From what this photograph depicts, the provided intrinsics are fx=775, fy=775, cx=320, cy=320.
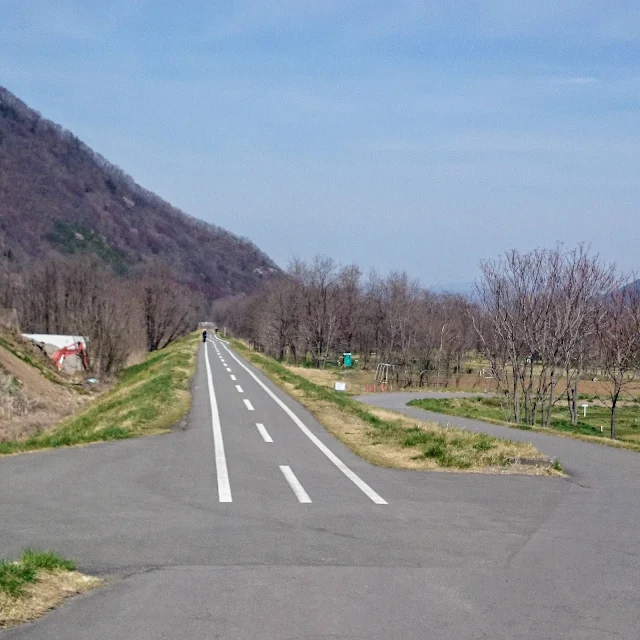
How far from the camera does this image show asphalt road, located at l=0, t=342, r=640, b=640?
5246 mm

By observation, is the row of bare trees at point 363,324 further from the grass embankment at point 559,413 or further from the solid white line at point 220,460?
the solid white line at point 220,460

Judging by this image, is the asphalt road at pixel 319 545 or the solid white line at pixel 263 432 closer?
the asphalt road at pixel 319 545

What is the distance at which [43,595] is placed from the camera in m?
5.43

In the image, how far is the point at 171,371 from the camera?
33594mm

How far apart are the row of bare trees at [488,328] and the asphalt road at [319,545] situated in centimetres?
1511

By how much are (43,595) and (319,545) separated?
8.68 ft

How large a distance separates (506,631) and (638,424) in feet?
115

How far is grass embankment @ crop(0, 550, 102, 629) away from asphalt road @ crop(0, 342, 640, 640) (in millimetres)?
152

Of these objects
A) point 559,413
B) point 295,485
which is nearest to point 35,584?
point 295,485

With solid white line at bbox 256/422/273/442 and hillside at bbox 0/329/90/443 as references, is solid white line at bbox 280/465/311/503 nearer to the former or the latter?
solid white line at bbox 256/422/273/442

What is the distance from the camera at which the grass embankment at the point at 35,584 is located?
5.16 meters

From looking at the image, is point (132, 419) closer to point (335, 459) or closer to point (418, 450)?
point (335, 459)

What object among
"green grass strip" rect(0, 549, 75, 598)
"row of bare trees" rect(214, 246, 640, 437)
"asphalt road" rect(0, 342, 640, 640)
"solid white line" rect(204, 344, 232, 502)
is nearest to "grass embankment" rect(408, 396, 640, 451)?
"row of bare trees" rect(214, 246, 640, 437)

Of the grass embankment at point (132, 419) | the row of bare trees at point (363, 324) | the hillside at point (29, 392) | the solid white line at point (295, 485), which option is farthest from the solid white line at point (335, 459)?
the row of bare trees at point (363, 324)
